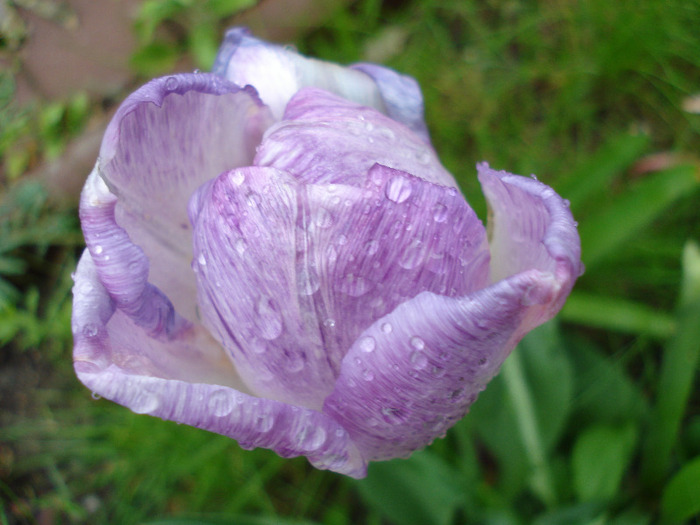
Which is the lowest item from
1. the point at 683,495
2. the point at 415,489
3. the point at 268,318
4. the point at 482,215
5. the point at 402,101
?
the point at 415,489

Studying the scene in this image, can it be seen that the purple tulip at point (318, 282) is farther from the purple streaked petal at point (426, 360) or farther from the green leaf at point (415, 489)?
the green leaf at point (415, 489)

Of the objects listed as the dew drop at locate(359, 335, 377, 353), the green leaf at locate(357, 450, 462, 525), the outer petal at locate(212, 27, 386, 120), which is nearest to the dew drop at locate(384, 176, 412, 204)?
the dew drop at locate(359, 335, 377, 353)

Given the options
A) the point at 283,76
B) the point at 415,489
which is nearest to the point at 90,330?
the point at 283,76

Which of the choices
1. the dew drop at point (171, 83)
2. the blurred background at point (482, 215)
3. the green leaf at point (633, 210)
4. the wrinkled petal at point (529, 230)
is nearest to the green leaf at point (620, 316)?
the blurred background at point (482, 215)

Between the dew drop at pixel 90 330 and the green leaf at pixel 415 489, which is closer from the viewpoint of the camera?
the dew drop at pixel 90 330

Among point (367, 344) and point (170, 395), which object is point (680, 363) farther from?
point (170, 395)

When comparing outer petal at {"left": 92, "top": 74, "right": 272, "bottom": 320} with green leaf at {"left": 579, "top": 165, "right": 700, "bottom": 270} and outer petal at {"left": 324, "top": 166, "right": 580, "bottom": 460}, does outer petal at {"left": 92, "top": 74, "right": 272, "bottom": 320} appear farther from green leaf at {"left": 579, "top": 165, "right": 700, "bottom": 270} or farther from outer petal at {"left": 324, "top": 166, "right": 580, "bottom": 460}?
green leaf at {"left": 579, "top": 165, "right": 700, "bottom": 270}

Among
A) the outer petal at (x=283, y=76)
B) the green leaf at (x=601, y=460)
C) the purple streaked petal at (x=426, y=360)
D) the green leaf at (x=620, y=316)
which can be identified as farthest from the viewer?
the green leaf at (x=620, y=316)
